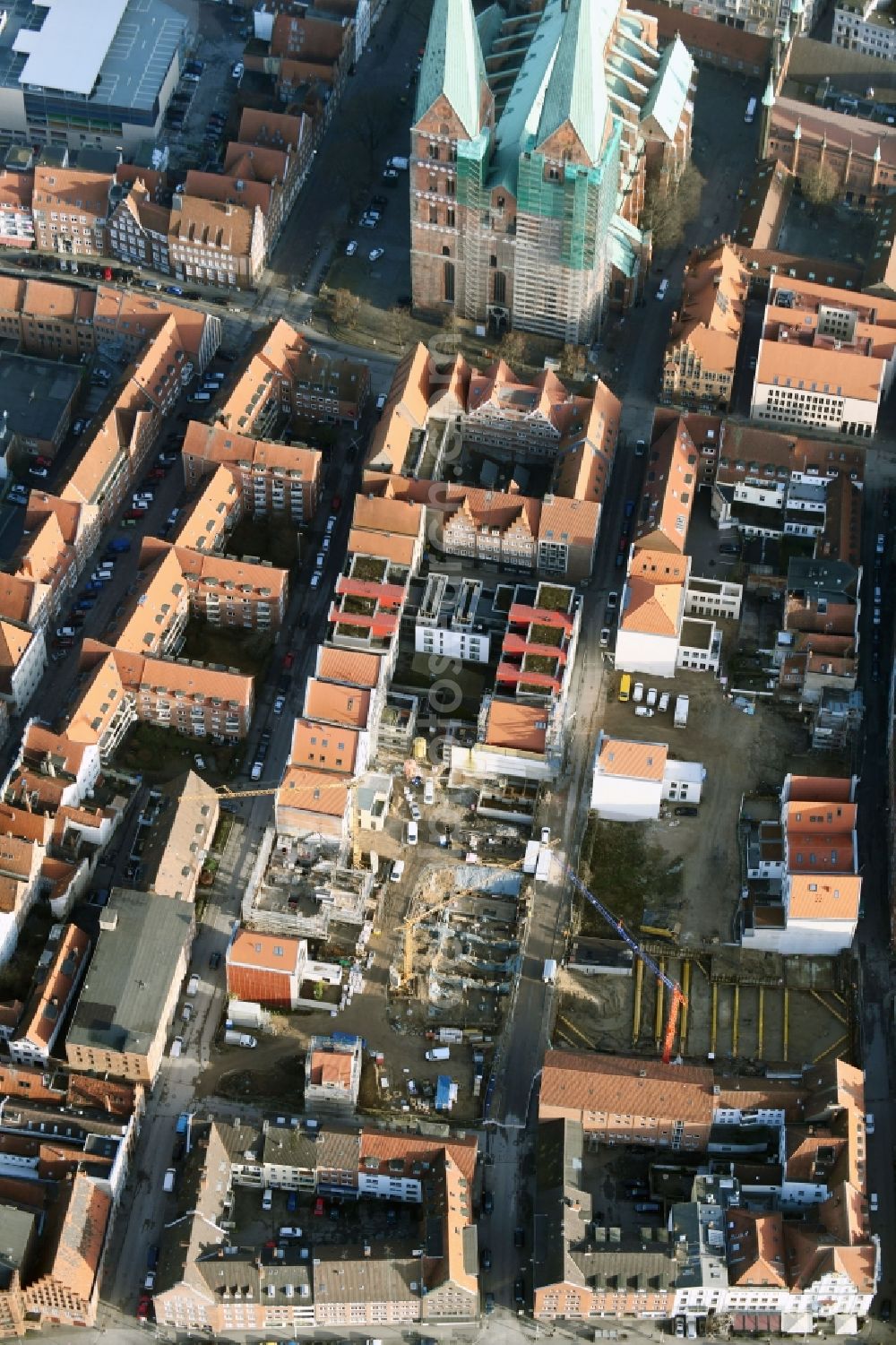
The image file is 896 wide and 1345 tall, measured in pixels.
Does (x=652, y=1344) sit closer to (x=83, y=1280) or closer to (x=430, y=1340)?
(x=430, y=1340)

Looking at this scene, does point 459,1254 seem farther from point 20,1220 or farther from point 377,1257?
point 20,1220

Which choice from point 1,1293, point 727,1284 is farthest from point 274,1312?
point 727,1284

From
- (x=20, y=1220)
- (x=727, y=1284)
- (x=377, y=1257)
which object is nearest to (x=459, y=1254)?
(x=377, y=1257)

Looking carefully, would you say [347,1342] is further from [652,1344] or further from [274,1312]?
[652,1344]

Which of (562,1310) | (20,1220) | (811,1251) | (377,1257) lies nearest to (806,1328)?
(811,1251)

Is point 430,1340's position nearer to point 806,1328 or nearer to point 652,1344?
point 652,1344
